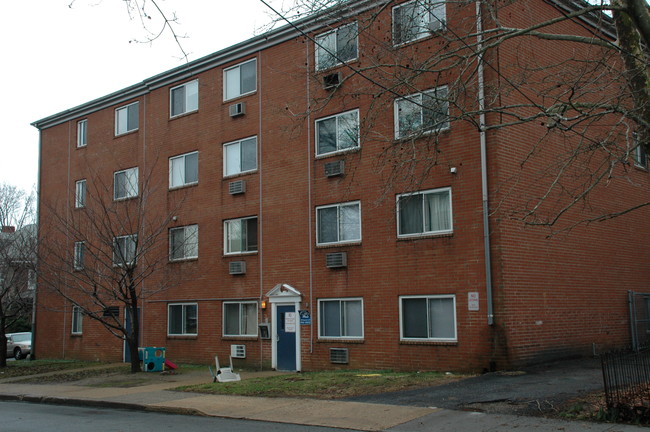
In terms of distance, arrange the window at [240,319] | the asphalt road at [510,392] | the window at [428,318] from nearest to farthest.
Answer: the asphalt road at [510,392] → the window at [428,318] → the window at [240,319]

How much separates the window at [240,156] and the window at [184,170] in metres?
1.51

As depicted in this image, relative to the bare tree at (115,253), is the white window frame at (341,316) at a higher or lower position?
lower

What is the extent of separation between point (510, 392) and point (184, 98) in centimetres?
1736

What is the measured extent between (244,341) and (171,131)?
8.66 metres

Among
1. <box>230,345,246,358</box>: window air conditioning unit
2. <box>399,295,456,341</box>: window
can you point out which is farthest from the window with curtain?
<box>399,295,456,341</box>: window

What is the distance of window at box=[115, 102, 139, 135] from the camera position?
28.0 m

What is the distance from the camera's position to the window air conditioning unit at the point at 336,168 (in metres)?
20.4

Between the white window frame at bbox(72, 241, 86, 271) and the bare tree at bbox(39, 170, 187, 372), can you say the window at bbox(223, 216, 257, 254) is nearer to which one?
the bare tree at bbox(39, 170, 187, 372)

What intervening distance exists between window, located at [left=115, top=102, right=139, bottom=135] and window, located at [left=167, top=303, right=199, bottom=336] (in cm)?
767

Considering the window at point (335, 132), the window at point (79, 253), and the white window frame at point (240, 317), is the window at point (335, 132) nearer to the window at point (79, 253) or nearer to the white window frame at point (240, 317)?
the white window frame at point (240, 317)

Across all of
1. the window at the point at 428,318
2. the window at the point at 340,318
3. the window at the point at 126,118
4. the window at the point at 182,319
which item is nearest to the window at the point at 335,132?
the window at the point at 340,318

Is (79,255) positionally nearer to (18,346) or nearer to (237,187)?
(237,187)

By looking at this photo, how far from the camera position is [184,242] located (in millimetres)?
25062

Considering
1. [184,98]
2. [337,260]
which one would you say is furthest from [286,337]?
[184,98]
